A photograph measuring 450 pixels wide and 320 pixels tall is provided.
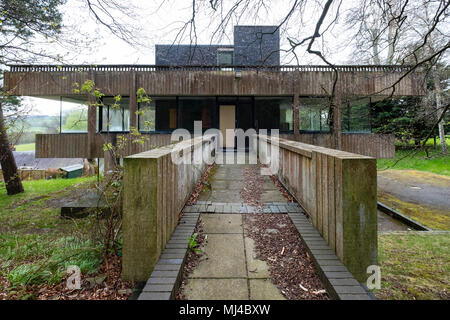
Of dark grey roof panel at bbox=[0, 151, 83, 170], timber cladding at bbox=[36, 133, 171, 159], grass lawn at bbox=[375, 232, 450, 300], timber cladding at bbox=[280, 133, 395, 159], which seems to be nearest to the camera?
grass lawn at bbox=[375, 232, 450, 300]

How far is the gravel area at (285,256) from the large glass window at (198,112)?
1220 centimetres

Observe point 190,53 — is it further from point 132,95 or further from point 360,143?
point 360,143

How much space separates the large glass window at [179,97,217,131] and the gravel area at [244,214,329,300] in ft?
40.0

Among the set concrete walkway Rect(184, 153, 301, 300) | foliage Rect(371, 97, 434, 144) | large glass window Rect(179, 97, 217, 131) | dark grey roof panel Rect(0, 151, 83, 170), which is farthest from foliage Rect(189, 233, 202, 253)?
dark grey roof panel Rect(0, 151, 83, 170)

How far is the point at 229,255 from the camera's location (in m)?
2.81

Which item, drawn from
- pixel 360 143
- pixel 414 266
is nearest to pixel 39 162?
pixel 360 143

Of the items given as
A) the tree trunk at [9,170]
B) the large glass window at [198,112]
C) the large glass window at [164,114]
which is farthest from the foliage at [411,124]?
the tree trunk at [9,170]

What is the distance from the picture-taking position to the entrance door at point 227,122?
15.9 m

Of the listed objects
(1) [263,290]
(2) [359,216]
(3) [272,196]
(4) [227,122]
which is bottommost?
(1) [263,290]

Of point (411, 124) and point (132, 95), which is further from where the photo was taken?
point (132, 95)

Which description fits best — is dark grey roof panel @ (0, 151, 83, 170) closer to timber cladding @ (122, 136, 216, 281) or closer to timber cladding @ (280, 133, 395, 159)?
timber cladding @ (280, 133, 395, 159)

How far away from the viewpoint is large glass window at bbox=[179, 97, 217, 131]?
1531cm

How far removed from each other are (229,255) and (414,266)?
215cm
